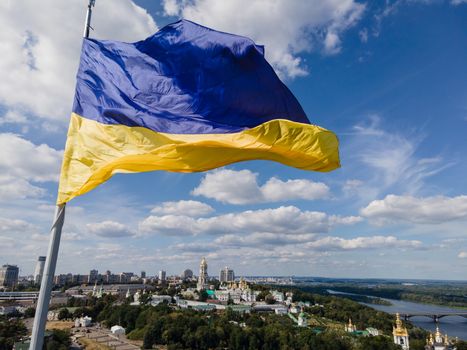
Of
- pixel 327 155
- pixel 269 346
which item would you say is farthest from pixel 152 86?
pixel 269 346

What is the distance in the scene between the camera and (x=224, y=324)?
41.4 m

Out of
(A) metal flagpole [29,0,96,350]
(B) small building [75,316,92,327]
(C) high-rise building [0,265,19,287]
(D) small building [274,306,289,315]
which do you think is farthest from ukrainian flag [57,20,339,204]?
(C) high-rise building [0,265,19,287]

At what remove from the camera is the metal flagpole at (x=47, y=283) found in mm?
3957

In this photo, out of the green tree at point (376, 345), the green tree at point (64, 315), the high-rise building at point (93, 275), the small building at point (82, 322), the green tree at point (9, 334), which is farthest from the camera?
the high-rise building at point (93, 275)

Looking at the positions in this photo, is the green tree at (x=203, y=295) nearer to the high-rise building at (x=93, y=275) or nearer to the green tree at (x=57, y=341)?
the green tree at (x=57, y=341)

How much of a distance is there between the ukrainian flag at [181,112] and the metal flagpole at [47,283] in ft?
1.17

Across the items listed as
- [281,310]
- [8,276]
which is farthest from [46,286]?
[8,276]

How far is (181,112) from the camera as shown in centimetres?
538

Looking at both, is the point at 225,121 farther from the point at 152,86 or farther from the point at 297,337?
the point at 297,337

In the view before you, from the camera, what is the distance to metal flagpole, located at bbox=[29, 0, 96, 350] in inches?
156

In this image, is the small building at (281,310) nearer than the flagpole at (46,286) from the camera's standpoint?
No

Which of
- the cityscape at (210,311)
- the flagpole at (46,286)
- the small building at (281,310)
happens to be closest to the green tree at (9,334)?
the cityscape at (210,311)

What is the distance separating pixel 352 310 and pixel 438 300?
7056cm

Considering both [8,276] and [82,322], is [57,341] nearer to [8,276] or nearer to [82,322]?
[82,322]
